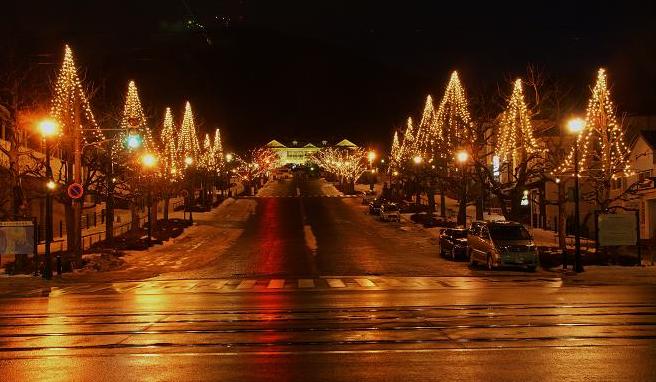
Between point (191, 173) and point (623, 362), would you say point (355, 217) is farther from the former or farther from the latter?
point (623, 362)

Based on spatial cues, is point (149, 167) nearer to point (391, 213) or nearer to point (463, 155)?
point (463, 155)

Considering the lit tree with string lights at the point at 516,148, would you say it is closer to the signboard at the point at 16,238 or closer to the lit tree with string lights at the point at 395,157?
the signboard at the point at 16,238

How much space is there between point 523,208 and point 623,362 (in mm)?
62582

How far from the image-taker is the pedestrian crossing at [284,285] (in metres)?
26.3

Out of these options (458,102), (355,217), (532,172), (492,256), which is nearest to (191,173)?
(355,217)

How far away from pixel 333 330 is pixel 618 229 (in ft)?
75.6

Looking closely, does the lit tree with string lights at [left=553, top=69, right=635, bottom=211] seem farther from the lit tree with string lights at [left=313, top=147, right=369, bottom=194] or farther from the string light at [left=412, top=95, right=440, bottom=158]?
the lit tree with string lights at [left=313, top=147, right=369, bottom=194]

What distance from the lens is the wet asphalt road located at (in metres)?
11.2

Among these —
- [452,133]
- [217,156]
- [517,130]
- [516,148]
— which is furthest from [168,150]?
[217,156]

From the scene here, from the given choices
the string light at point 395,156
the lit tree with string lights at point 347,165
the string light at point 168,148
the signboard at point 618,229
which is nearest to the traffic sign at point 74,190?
the signboard at point 618,229

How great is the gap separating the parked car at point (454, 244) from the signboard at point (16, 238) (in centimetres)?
2098

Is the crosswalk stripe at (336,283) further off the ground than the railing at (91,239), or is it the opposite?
the railing at (91,239)

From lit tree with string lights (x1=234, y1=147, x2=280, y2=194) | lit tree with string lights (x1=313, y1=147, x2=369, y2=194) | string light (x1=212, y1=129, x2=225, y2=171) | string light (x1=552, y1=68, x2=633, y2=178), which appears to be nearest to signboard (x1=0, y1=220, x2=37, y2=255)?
string light (x1=552, y1=68, x2=633, y2=178)

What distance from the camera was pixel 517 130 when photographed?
48.8 meters
